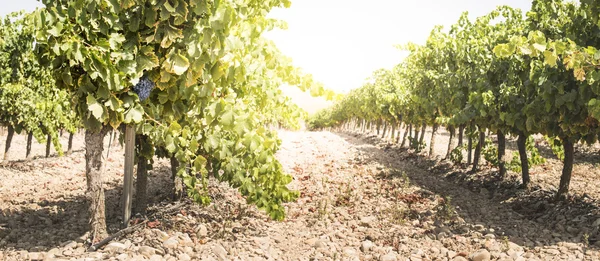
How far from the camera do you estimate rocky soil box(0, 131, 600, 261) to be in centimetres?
616

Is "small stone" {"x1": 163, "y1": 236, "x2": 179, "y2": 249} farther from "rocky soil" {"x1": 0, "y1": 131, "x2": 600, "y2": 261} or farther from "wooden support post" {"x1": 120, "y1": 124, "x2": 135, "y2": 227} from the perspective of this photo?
"wooden support post" {"x1": 120, "y1": 124, "x2": 135, "y2": 227}

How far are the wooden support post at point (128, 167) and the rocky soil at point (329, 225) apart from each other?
0.43m

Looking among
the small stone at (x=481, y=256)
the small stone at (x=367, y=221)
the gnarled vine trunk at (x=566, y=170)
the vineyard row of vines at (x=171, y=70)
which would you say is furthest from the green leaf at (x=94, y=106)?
the gnarled vine trunk at (x=566, y=170)

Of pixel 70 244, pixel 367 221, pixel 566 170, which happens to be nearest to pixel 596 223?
pixel 566 170

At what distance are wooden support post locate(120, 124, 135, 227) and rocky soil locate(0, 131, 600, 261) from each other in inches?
16.7

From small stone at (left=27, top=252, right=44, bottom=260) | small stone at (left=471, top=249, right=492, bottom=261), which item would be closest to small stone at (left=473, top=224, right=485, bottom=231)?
small stone at (left=471, top=249, right=492, bottom=261)

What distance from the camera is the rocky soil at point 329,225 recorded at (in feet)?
20.2

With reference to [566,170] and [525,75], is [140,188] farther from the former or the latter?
[566,170]

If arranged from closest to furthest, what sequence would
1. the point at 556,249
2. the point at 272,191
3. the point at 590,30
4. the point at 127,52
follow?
the point at 127,52
the point at 272,191
the point at 556,249
the point at 590,30

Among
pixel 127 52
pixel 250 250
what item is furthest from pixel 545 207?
pixel 127 52

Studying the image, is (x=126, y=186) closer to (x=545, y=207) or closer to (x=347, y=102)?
(x=545, y=207)

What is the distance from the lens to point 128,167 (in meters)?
6.24

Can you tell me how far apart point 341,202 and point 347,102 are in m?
49.4

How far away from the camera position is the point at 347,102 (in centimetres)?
5872
